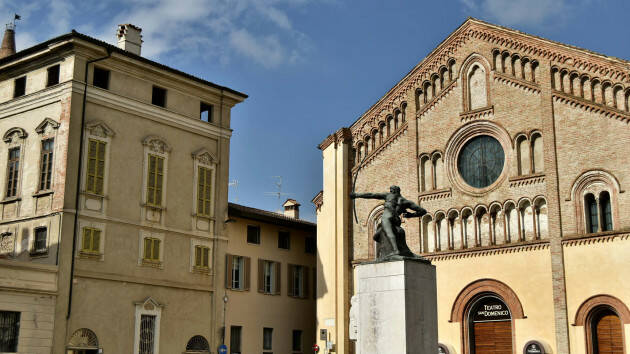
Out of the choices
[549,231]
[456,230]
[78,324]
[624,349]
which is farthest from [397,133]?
[78,324]

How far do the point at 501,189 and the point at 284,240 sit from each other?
1383cm

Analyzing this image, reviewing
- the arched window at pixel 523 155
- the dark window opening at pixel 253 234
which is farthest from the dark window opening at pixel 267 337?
the arched window at pixel 523 155

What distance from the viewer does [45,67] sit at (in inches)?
1215

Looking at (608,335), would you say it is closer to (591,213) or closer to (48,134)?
(591,213)

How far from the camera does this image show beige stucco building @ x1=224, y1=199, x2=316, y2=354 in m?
37.2

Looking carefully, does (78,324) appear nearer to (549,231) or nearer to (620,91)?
(549,231)

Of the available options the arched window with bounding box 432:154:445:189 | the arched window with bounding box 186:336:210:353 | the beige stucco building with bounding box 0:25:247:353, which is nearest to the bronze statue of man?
the beige stucco building with bounding box 0:25:247:353

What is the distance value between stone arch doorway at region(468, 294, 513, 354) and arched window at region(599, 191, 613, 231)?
5095 millimetres

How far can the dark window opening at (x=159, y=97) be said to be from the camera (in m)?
33.5

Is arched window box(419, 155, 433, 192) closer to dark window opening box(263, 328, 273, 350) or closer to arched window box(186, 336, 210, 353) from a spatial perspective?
dark window opening box(263, 328, 273, 350)

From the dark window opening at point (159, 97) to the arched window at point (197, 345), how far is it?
33.5 ft

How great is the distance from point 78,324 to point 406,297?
16151 mm

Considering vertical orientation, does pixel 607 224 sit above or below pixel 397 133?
below

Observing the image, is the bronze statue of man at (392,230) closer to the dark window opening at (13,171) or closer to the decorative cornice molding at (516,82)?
the decorative cornice molding at (516,82)
